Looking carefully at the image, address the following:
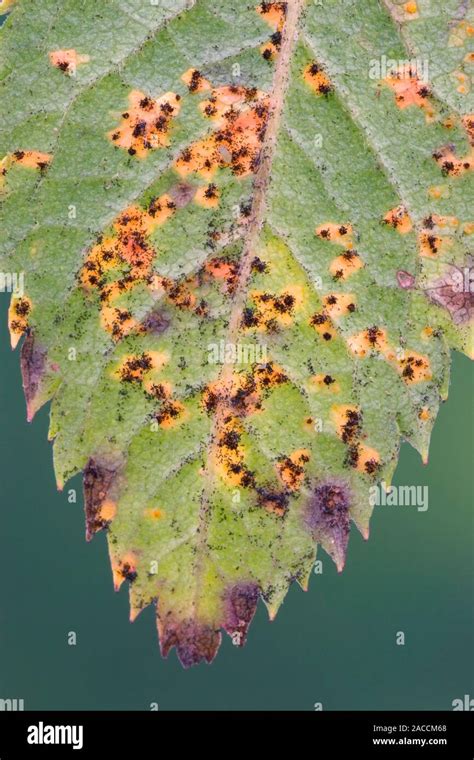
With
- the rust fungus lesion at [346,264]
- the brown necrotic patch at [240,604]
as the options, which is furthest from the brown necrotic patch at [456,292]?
the brown necrotic patch at [240,604]

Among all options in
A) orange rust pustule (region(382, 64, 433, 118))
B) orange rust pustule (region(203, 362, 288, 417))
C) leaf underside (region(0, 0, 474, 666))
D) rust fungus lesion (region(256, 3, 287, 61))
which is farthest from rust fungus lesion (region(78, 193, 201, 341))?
orange rust pustule (region(382, 64, 433, 118))

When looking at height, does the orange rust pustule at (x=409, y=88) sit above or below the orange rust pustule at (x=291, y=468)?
above

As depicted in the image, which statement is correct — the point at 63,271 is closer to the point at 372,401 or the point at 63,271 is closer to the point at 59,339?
the point at 59,339

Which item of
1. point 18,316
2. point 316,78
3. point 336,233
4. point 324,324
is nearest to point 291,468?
point 324,324

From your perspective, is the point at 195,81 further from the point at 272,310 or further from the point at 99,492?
the point at 99,492

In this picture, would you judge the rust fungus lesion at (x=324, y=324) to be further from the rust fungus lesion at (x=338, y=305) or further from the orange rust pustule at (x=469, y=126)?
the orange rust pustule at (x=469, y=126)

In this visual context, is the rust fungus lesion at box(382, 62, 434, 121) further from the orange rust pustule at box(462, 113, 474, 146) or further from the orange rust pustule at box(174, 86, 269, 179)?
the orange rust pustule at box(174, 86, 269, 179)

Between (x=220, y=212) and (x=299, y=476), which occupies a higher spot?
(x=220, y=212)

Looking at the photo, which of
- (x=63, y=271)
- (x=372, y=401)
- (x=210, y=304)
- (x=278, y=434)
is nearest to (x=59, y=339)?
(x=63, y=271)
